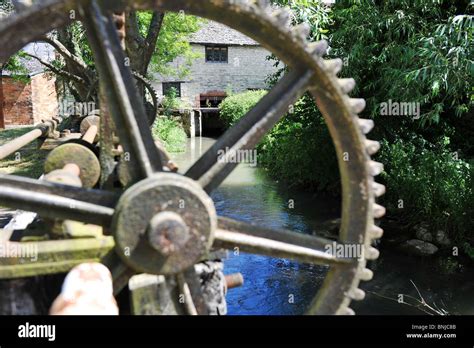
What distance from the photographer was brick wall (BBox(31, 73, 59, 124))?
25.5m

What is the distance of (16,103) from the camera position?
25.0 metres

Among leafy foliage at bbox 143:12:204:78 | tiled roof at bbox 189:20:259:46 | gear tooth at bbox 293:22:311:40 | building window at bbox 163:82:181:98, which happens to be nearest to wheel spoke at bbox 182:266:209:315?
gear tooth at bbox 293:22:311:40

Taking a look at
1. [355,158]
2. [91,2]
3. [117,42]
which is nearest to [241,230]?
[355,158]

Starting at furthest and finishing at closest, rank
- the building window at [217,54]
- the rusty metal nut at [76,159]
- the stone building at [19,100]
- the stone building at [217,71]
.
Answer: the building window at [217,54]
the stone building at [217,71]
the stone building at [19,100]
the rusty metal nut at [76,159]

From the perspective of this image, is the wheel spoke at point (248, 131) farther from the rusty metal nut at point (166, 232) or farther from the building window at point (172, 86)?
the building window at point (172, 86)

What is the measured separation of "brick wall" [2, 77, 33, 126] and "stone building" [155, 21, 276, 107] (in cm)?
829

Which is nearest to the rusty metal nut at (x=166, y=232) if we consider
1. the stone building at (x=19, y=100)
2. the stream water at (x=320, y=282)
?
the stream water at (x=320, y=282)

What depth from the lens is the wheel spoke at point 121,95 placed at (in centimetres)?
235

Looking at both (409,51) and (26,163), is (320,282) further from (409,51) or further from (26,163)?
(26,163)

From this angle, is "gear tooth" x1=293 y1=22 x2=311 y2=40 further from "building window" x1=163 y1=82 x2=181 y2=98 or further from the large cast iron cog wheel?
"building window" x1=163 y1=82 x2=181 y2=98

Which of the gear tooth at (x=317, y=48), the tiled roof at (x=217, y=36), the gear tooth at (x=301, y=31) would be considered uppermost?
the tiled roof at (x=217, y=36)

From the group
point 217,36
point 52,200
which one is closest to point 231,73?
point 217,36

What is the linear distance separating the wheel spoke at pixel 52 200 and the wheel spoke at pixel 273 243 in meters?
0.59

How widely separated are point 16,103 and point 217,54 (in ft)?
41.0
